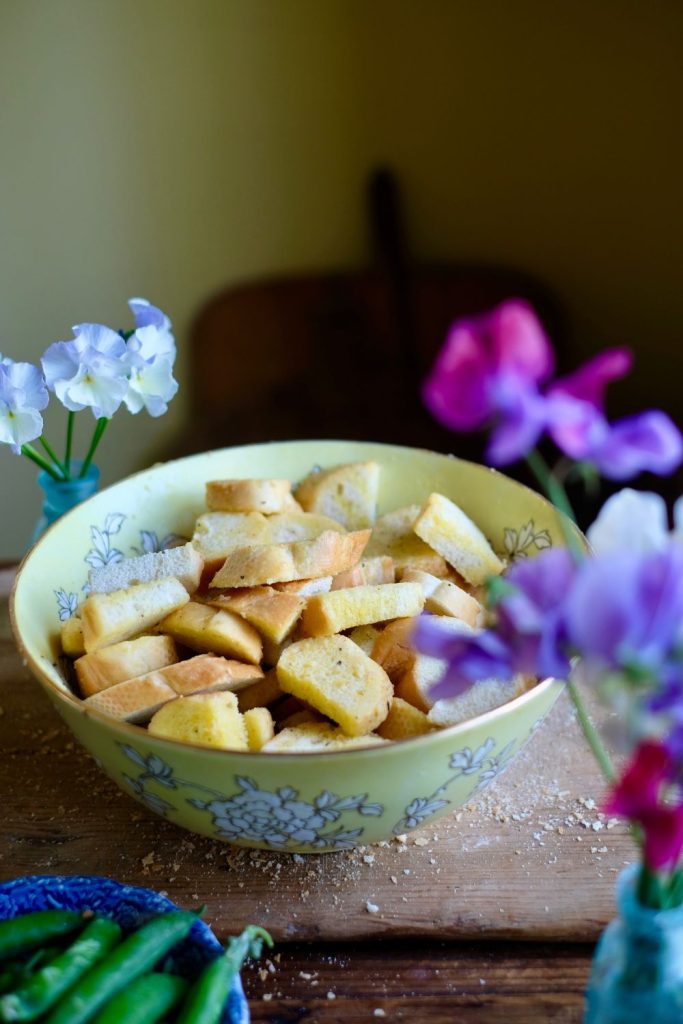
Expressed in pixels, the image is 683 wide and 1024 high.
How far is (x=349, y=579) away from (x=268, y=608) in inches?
4.8

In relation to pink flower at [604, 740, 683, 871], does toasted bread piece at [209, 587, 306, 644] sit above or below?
below

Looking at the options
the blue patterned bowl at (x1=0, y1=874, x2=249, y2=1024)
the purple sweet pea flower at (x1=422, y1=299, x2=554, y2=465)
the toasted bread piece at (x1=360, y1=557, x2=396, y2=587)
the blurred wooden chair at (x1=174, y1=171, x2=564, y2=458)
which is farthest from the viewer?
the blurred wooden chair at (x1=174, y1=171, x2=564, y2=458)

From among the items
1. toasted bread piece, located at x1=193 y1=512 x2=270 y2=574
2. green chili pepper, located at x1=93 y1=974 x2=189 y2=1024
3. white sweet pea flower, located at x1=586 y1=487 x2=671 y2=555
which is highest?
white sweet pea flower, located at x1=586 y1=487 x2=671 y2=555

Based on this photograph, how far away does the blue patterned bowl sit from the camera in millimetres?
873

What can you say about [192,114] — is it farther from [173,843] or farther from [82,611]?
[173,843]

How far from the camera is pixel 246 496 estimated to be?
1.29 meters

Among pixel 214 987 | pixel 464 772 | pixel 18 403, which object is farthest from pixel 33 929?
pixel 18 403

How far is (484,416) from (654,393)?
244 centimetres

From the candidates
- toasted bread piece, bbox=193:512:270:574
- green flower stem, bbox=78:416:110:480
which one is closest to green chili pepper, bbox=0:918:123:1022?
toasted bread piece, bbox=193:512:270:574

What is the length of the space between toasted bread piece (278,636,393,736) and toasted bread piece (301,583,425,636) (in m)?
0.02

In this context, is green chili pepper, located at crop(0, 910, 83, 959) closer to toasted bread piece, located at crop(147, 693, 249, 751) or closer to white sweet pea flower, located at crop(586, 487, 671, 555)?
toasted bread piece, located at crop(147, 693, 249, 751)

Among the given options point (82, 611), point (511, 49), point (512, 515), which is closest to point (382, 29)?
point (511, 49)

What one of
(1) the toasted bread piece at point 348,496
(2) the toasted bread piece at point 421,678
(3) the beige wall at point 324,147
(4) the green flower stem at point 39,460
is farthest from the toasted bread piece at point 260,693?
(3) the beige wall at point 324,147

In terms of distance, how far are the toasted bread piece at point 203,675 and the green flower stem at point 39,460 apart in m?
0.42
